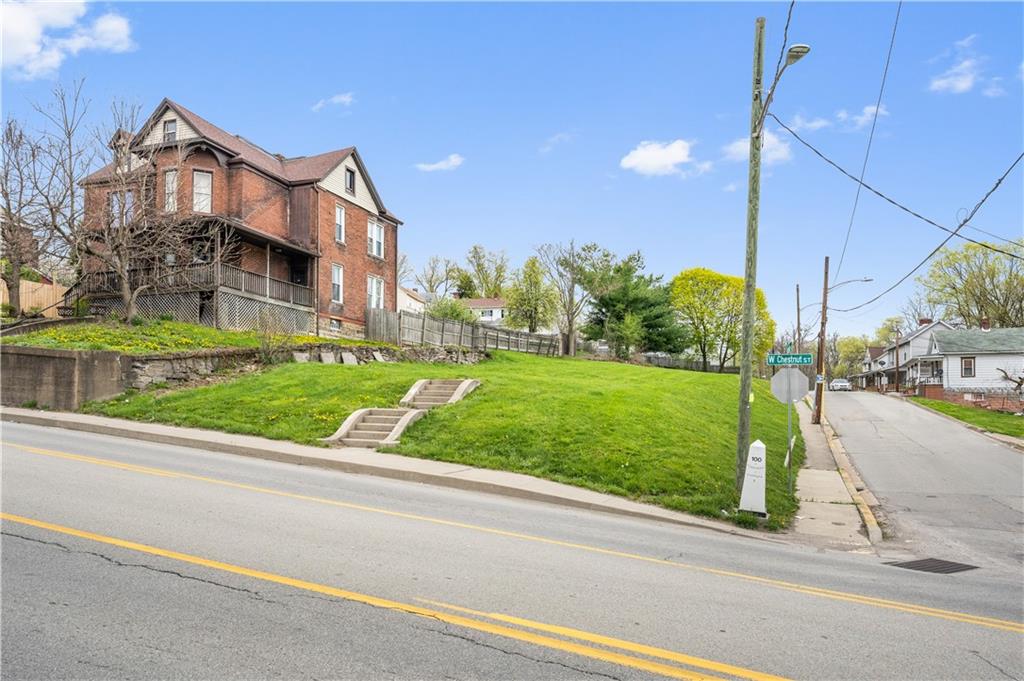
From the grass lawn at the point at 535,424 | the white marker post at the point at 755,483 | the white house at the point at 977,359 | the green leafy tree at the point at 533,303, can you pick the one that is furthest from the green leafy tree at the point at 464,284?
the white marker post at the point at 755,483

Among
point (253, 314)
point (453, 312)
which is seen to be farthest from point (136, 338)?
point (453, 312)

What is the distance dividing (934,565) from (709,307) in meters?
59.5

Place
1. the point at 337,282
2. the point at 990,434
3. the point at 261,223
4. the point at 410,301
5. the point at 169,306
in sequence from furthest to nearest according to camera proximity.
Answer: the point at 410,301 < the point at 337,282 < the point at 261,223 < the point at 990,434 < the point at 169,306

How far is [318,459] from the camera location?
1355 centimetres

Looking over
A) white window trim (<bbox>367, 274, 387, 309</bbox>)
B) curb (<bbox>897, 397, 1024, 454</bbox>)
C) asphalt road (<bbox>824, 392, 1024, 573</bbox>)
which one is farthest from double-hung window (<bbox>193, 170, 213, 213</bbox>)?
curb (<bbox>897, 397, 1024, 454</bbox>)

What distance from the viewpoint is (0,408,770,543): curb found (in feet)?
37.5

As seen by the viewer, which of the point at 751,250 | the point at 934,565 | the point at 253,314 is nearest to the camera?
the point at 934,565

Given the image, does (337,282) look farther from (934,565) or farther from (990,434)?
(990,434)

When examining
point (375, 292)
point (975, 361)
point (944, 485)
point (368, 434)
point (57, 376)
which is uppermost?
point (375, 292)

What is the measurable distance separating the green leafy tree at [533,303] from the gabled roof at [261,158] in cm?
2106

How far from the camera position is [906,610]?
21.1 feet

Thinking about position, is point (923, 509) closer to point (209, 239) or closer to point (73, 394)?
point (73, 394)

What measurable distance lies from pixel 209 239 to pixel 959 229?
26.4 m

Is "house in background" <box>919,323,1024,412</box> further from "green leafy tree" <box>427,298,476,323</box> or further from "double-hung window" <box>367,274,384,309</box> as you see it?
"double-hung window" <box>367,274,384,309</box>
